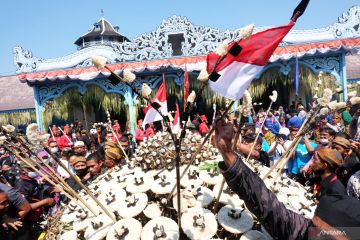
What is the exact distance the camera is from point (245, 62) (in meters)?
2.29

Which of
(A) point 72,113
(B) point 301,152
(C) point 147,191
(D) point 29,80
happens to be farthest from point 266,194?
(A) point 72,113

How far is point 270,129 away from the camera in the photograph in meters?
8.38

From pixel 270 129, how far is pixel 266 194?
22.1ft

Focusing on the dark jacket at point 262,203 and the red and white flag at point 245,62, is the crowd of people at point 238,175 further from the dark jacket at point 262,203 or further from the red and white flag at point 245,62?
the red and white flag at point 245,62

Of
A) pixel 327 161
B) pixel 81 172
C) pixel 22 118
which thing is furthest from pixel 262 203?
pixel 22 118

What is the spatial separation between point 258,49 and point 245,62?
14cm

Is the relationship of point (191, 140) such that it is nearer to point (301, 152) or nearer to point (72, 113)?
point (301, 152)

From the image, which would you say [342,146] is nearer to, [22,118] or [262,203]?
[262,203]

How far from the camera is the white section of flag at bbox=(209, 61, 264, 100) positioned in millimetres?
2219

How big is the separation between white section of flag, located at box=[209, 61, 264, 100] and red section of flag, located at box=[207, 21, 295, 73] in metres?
0.03

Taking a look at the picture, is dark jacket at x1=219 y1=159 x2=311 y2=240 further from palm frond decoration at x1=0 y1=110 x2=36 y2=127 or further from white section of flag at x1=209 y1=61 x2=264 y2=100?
palm frond decoration at x1=0 y1=110 x2=36 y2=127

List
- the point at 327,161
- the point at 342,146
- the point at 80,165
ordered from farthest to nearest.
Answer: the point at 80,165, the point at 342,146, the point at 327,161

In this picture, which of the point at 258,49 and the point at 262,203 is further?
the point at 258,49

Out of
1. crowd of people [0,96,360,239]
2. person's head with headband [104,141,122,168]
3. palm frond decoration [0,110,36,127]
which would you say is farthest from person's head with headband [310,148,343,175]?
palm frond decoration [0,110,36,127]
